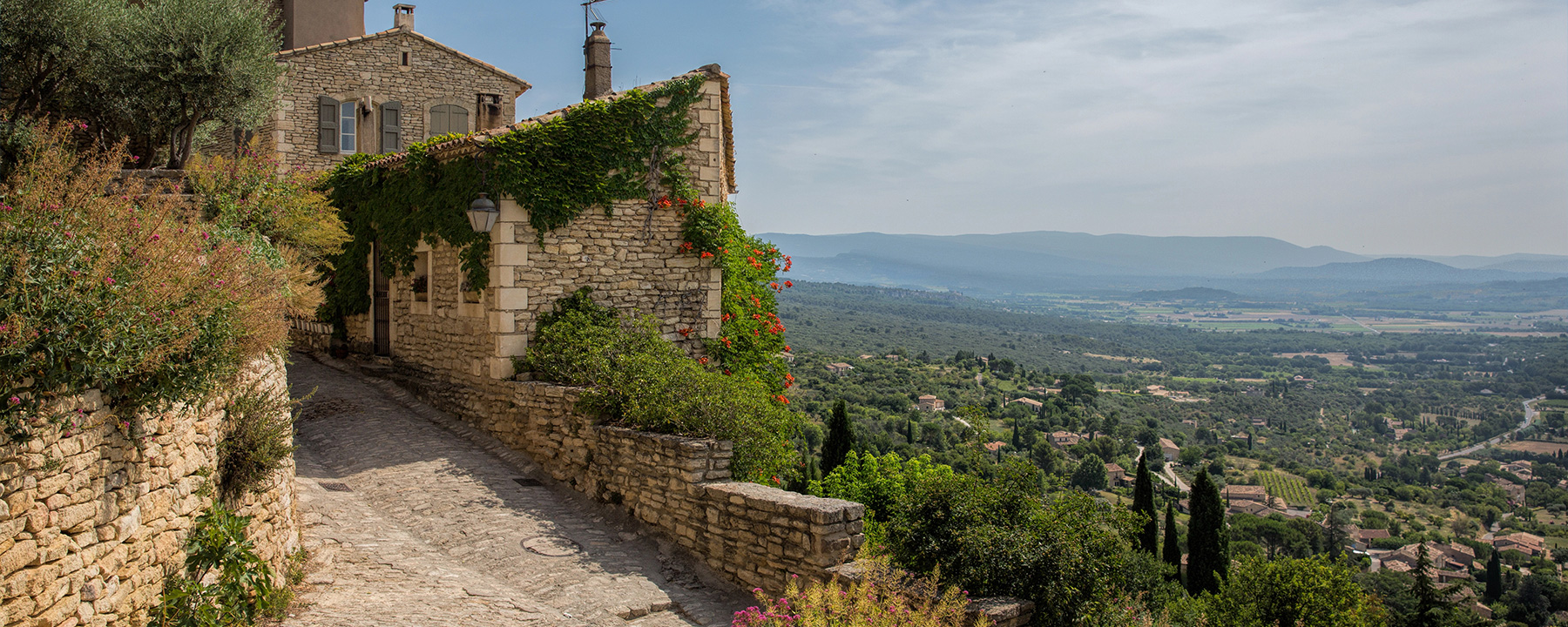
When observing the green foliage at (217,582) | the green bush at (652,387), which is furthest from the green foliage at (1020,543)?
the green foliage at (217,582)

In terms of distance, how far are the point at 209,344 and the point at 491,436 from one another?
21.4 feet

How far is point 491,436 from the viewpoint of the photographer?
11.1 metres

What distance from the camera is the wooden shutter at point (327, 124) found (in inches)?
721

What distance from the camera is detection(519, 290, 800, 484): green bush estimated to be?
880 cm

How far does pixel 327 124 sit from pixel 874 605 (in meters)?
17.7

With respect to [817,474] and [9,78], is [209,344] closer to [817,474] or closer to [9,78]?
[9,78]

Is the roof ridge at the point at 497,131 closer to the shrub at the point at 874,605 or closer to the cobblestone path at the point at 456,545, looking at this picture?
the cobblestone path at the point at 456,545

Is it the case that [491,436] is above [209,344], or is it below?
below

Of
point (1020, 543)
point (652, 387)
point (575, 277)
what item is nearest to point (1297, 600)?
point (1020, 543)

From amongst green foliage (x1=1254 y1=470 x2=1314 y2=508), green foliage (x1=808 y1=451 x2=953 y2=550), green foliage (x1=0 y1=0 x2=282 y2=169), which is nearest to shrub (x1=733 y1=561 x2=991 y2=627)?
green foliage (x1=808 y1=451 x2=953 y2=550)

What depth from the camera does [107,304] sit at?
407 centimetres

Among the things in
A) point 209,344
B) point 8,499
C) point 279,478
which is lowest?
point 279,478

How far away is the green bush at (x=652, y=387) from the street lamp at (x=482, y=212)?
1.43m

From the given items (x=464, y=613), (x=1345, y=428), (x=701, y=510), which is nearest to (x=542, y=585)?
(x=464, y=613)
